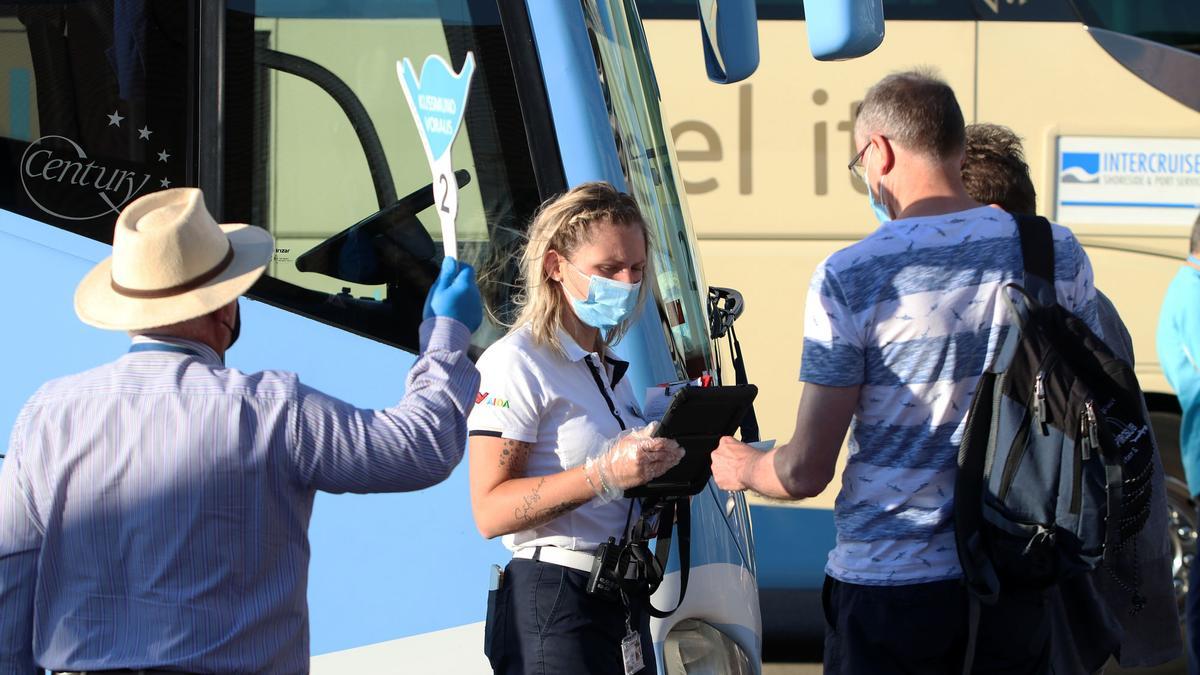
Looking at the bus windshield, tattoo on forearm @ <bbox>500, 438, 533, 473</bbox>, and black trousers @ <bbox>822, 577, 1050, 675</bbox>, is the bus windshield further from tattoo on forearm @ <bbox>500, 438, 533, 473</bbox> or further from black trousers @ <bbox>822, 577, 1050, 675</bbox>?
black trousers @ <bbox>822, 577, 1050, 675</bbox>

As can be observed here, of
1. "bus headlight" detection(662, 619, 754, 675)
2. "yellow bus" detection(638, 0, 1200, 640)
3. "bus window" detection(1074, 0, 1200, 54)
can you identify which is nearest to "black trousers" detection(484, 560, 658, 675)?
"bus headlight" detection(662, 619, 754, 675)

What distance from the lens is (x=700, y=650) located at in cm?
315

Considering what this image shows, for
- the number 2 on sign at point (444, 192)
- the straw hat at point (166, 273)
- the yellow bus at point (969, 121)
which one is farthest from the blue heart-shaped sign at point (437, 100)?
the yellow bus at point (969, 121)

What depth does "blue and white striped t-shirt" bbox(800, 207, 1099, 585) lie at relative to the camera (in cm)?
253

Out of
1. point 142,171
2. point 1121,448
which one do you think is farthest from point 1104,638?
point 142,171

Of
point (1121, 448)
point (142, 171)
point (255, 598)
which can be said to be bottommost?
point (1121, 448)

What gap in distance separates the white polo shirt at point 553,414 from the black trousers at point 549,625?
7 cm

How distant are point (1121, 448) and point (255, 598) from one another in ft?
5.27

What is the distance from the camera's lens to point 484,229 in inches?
125

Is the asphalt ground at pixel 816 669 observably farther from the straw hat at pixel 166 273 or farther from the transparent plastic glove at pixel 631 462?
the straw hat at pixel 166 273

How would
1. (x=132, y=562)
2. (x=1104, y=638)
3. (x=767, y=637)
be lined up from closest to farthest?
(x=132, y=562) < (x=1104, y=638) < (x=767, y=637)

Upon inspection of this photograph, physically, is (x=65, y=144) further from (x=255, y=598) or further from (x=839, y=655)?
(x=839, y=655)

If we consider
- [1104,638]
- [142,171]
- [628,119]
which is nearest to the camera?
[1104,638]

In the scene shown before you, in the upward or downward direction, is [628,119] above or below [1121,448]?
above
